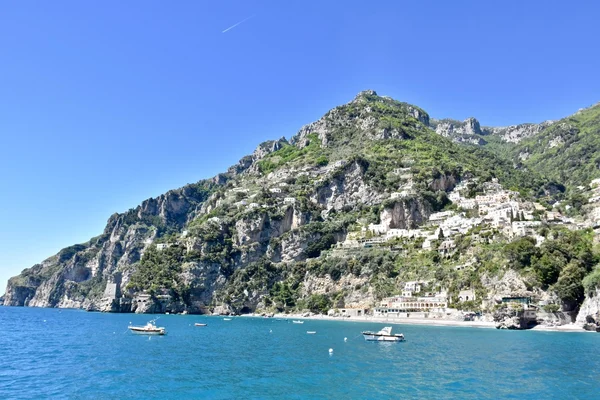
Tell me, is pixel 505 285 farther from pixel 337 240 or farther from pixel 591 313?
pixel 337 240

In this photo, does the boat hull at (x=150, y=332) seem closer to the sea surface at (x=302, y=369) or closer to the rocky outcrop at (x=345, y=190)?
the sea surface at (x=302, y=369)

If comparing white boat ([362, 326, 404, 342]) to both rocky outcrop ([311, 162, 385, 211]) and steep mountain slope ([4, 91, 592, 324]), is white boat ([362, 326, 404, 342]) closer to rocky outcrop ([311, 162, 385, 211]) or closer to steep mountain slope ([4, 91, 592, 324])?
steep mountain slope ([4, 91, 592, 324])

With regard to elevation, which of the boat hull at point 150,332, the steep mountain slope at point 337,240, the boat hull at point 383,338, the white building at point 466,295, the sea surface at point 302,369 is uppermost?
the steep mountain slope at point 337,240

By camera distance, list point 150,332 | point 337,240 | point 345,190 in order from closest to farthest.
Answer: point 150,332, point 337,240, point 345,190

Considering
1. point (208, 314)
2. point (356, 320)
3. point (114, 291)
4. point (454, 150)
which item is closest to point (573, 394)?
point (356, 320)

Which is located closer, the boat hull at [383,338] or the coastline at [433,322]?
the boat hull at [383,338]

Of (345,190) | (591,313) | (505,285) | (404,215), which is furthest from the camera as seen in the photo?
(345,190)

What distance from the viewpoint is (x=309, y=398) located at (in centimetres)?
2731

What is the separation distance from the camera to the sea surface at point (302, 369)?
29094 mm

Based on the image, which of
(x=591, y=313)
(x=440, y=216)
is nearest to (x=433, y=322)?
(x=591, y=313)

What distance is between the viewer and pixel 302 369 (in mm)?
36812

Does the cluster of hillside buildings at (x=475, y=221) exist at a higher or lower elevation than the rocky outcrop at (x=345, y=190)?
lower

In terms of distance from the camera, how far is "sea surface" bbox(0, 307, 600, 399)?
29.1 metres

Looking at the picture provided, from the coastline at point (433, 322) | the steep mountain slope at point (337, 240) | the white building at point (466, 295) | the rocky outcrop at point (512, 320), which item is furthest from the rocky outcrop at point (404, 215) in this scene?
the rocky outcrop at point (512, 320)
